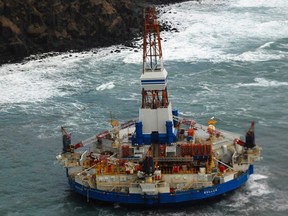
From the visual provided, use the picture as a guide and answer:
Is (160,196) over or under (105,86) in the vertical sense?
under

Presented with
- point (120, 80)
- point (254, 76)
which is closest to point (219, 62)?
point (254, 76)

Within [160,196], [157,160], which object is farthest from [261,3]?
[160,196]

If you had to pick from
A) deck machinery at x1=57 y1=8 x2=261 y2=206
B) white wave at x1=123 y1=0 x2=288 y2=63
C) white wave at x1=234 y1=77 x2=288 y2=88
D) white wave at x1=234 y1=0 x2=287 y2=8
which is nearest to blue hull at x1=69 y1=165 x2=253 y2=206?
deck machinery at x1=57 y1=8 x2=261 y2=206

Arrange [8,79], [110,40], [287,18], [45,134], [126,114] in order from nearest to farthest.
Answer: [45,134]
[126,114]
[8,79]
[110,40]
[287,18]

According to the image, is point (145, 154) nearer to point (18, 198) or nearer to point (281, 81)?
point (18, 198)

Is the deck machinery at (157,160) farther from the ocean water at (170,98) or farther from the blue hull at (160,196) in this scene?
the ocean water at (170,98)

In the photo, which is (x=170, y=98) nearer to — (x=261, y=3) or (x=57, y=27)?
(x=57, y=27)
